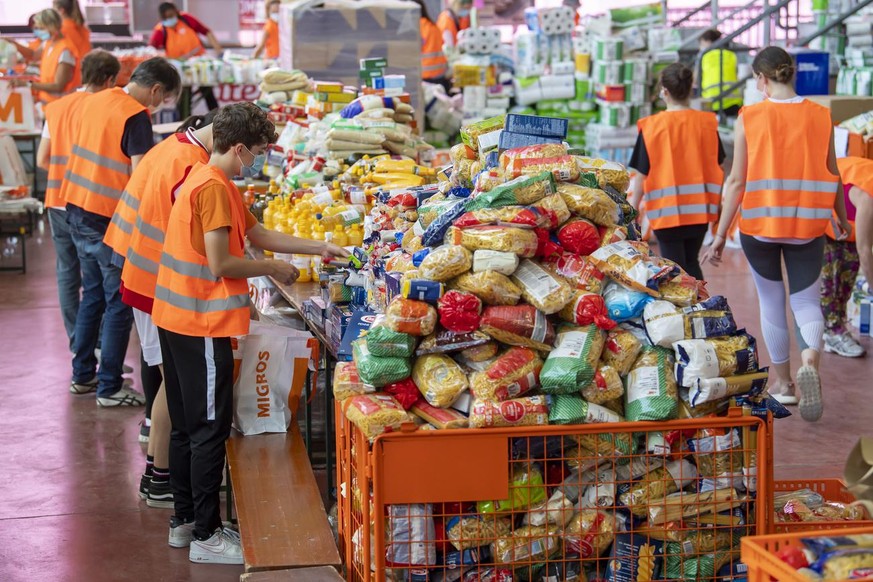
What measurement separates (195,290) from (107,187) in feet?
7.84

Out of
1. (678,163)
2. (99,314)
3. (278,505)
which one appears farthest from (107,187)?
(678,163)

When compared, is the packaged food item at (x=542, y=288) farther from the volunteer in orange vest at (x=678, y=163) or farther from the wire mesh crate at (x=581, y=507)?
the volunteer in orange vest at (x=678, y=163)

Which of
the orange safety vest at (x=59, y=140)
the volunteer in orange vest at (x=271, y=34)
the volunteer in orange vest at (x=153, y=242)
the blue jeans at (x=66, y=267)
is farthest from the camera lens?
the volunteer in orange vest at (x=271, y=34)

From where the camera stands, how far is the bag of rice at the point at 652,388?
119 inches

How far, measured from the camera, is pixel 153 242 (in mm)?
4473

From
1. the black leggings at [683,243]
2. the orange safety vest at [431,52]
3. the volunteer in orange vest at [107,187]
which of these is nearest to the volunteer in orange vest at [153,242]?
the volunteer in orange vest at [107,187]

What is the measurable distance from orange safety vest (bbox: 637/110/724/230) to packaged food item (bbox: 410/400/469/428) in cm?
371

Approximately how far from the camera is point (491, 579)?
304cm

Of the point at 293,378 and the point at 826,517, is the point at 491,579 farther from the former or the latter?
the point at 293,378

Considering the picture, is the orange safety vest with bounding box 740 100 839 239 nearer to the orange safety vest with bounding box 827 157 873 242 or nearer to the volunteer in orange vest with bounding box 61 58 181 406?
the orange safety vest with bounding box 827 157 873 242

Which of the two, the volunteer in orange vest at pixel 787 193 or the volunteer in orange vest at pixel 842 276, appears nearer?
the volunteer in orange vest at pixel 787 193

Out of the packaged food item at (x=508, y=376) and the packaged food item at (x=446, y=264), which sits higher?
the packaged food item at (x=446, y=264)

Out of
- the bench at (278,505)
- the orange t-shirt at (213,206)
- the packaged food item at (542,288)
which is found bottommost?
the bench at (278,505)

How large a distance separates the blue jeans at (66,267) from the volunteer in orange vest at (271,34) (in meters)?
8.40
